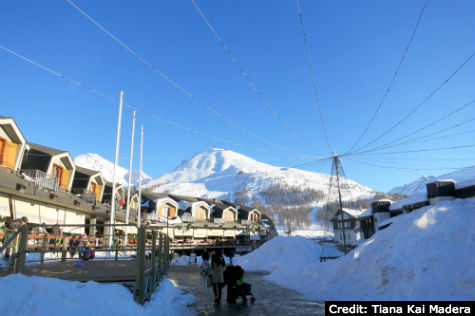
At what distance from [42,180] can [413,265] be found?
22007 mm

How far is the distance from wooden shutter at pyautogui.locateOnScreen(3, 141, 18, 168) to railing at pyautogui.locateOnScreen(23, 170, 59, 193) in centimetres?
138

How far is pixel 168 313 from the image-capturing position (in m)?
8.41

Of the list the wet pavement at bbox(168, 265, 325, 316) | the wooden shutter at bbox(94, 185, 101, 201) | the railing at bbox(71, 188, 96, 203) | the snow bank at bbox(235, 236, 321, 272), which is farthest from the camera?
the wooden shutter at bbox(94, 185, 101, 201)

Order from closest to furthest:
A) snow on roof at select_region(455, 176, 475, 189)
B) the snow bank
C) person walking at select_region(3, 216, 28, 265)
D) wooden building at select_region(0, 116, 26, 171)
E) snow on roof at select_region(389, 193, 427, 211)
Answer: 1. person walking at select_region(3, 216, 28, 265)
2. wooden building at select_region(0, 116, 26, 171)
3. the snow bank
4. snow on roof at select_region(455, 176, 475, 189)
5. snow on roof at select_region(389, 193, 427, 211)

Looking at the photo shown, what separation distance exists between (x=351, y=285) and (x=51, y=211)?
2202 centimetres

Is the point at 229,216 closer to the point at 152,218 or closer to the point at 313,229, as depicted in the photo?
the point at 152,218

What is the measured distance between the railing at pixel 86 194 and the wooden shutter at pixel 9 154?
7962mm

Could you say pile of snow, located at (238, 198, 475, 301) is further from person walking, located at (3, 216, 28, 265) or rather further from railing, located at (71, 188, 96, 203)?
railing, located at (71, 188, 96, 203)

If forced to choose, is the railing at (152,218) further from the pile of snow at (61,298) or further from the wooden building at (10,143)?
the pile of snow at (61,298)

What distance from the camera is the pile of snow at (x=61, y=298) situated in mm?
5731

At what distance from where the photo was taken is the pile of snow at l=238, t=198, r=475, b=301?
8.50m

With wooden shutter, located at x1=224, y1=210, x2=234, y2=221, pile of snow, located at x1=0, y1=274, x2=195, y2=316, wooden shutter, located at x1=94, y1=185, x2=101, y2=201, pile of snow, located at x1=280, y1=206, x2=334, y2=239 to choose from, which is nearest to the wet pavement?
pile of snow, located at x1=0, y1=274, x2=195, y2=316

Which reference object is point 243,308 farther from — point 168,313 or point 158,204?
point 158,204

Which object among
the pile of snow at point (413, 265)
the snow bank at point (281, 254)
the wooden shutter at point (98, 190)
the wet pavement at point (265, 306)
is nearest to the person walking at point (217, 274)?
the wet pavement at point (265, 306)
